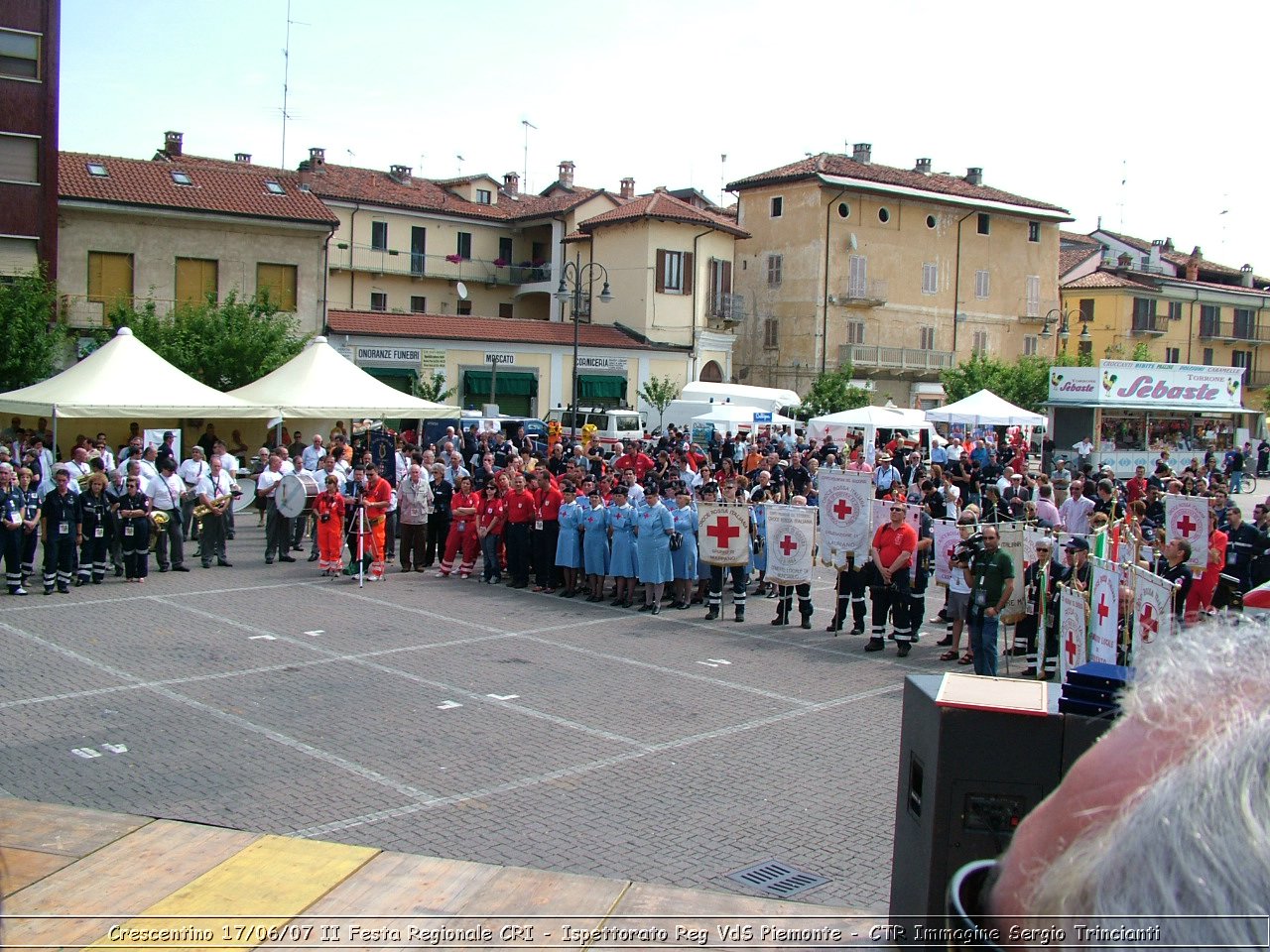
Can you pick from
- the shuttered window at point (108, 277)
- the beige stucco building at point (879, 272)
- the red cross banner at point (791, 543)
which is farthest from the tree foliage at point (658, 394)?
the red cross banner at point (791, 543)

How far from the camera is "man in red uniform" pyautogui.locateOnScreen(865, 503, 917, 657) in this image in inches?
543

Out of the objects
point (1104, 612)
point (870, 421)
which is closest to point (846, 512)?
point (1104, 612)

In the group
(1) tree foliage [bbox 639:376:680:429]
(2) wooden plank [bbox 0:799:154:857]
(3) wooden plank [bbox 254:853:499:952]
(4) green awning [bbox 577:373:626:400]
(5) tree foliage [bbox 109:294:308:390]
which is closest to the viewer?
(3) wooden plank [bbox 254:853:499:952]

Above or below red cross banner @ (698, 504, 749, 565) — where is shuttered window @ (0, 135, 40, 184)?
above

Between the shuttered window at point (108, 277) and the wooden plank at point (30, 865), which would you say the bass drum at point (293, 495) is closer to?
the wooden plank at point (30, 865)

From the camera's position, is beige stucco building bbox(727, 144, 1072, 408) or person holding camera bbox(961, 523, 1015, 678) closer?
person holding camera bbox(961, 523, 1015, 678)

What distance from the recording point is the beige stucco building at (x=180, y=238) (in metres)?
35.2

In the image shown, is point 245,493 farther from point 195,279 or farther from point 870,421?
point 870,421

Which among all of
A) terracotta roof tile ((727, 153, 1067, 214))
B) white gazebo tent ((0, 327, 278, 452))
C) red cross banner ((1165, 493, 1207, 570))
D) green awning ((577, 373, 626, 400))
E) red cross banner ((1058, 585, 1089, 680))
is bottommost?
red cross banner ((1058, 585, 1089, 680))

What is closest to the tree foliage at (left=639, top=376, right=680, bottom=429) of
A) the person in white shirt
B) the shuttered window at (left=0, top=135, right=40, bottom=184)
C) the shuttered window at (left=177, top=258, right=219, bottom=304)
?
the shuttered window at (left=177, top=258, right=219, bottom=304)

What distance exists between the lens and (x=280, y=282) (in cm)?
3875

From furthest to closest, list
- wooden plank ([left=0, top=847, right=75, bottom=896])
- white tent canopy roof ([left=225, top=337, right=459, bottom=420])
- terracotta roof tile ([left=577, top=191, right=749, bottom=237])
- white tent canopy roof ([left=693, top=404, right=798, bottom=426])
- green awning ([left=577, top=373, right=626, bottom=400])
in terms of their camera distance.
Answer: terracotta roof tile ([left=577, top=191, right=749, bottom=237]) < green awning ([left=577, top=373, right=626, bottom=400]) < white tent canopy roof ([left=693, top=404, right=798, bottom=426]) < white tent canopy roof ([left=225, top=337, right=459, bottom=420]) < wooden plank ([left=0, top=847, right=75, bottom=896])

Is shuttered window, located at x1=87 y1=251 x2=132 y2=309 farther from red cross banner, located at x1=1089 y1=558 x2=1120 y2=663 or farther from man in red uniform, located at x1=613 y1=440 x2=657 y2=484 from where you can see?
red cross banner, located at x1=1089 y1=558 x2=1120 y2=663

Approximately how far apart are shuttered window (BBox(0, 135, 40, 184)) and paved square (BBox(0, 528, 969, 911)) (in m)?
22.6
